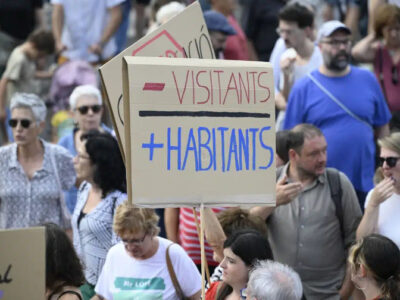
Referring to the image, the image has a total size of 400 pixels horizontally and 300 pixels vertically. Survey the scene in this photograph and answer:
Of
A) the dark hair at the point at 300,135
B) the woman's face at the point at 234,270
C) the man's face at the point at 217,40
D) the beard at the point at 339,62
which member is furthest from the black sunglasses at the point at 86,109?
the woman's face at the point at 234,270

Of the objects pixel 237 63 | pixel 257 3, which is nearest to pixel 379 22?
pixel 257 3

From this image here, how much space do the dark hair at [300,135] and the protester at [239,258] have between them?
1.43m

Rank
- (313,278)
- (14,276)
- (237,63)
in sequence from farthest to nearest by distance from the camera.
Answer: (313,278)
(237,63)
(14,276)

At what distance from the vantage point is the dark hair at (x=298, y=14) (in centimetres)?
952

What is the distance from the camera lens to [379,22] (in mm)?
9617

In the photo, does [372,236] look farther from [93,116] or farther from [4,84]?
[4,84]

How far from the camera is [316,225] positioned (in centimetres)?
747

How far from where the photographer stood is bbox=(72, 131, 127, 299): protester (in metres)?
7.62

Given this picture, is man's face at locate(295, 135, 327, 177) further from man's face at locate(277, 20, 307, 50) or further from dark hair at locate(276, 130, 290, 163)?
man's face at locate(277, 20, 307, 50)

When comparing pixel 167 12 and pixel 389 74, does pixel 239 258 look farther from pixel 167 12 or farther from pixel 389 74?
pixel 167 12

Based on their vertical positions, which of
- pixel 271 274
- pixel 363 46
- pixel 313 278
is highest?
pixel 363 46

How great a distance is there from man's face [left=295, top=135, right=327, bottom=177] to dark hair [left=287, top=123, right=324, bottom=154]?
35 mm

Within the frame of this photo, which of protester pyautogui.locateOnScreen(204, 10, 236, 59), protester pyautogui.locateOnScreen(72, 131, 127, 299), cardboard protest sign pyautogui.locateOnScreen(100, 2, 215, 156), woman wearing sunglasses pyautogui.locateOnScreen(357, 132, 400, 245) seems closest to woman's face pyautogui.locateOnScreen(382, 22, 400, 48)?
protester pyautogui.locateOnScreen(204, 10, 236, 59)

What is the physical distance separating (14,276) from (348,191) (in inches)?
119
